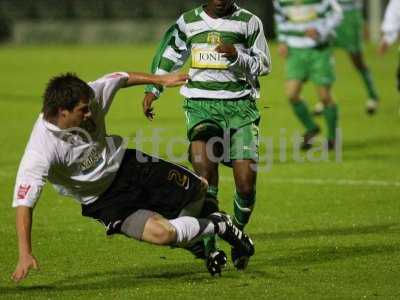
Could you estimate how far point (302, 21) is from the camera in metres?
17.7

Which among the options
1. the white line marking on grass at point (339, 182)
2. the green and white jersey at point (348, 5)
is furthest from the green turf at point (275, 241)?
the green and white jersey at point (348, 5)

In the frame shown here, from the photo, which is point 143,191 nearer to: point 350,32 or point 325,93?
point 325,93

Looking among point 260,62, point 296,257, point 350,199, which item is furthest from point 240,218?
point 350,199

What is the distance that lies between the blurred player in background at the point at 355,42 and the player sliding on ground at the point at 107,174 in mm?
13519

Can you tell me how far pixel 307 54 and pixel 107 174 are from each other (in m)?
9.29

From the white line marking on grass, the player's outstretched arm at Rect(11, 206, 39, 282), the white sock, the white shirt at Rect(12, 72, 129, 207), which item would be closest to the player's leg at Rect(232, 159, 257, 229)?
the white sock

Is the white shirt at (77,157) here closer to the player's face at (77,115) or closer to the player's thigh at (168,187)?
A: the player's face at (77,115)

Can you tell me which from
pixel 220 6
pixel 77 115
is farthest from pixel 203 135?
pixel 77 115

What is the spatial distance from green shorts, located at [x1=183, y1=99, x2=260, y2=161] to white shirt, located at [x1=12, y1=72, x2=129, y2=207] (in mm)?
1152

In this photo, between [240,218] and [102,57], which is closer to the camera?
[240,218]

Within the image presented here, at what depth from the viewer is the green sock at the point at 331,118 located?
17.5m

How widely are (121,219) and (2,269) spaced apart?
1438 mm

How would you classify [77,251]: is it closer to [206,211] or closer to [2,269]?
[2,269]

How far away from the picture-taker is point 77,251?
10.3m
